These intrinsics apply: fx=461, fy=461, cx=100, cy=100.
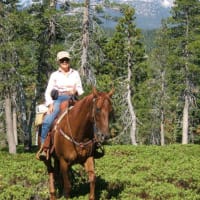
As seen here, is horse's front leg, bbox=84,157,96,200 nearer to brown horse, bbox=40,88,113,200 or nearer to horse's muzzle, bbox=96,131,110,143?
brown horse, bbox=40,88,113,200

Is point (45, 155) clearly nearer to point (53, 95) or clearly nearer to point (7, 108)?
point (53, 95)

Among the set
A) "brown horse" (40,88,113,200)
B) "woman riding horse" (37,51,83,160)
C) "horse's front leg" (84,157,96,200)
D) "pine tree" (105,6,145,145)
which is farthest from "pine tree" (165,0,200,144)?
"horse's front leg" (84,157,96,200)

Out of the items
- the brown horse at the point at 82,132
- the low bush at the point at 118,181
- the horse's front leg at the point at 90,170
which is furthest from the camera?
the low bush at the point at 118,181

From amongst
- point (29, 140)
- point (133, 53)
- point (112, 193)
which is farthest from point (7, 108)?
point (133, 53)

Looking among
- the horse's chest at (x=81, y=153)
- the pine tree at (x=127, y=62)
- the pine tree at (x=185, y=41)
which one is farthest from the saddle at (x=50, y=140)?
the pine tree at (x=185, y=41)

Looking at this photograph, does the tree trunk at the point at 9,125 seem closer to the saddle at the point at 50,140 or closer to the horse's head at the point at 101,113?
the saddle at the point at 50,140

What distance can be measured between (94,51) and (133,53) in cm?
1061

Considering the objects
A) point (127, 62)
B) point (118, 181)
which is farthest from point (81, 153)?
point (127, 62)

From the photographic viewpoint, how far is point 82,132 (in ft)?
30.8

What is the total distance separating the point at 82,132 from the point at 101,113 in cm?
112

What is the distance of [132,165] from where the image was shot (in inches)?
676

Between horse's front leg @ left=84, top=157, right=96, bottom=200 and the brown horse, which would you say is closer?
the brown horse

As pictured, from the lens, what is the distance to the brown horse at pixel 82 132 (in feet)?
28.3

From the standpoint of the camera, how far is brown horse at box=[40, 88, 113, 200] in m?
8.63
